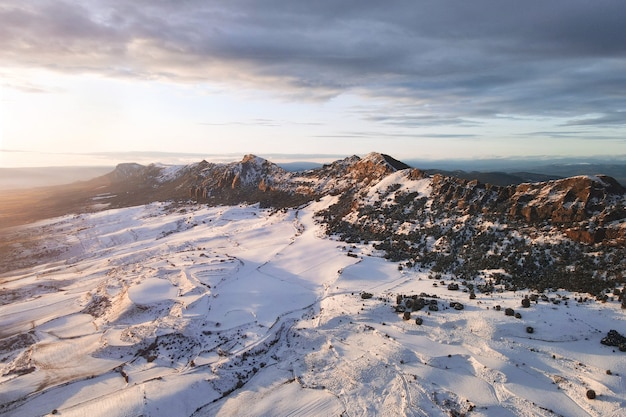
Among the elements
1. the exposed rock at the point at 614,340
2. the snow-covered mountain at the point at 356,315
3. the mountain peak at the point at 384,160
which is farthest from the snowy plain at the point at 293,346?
the mountain peak at the point at 384,160

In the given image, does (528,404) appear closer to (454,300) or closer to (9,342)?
(454,300)

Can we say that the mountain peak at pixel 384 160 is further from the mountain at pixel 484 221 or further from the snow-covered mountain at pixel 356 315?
the snow-covered mountain at pixel 356 315

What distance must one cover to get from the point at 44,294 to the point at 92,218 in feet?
121

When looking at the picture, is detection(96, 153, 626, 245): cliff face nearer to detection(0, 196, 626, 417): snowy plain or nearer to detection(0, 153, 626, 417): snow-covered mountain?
detection(0, 153, 626, 417): snow-covered mountain

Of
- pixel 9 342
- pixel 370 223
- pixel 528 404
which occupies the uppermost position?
pixel 370 223

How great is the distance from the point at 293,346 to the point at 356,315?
4281 millimetres

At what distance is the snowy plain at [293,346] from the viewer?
14750 millimetres

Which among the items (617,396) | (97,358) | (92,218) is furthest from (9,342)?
(92,218)

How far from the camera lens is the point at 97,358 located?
19500mm

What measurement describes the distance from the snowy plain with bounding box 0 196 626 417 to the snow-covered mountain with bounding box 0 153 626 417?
0.32ft

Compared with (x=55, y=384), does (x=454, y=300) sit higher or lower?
higher

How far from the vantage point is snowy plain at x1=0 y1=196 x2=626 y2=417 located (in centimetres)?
1475

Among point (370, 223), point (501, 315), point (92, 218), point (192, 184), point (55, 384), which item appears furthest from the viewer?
point (192, 184)

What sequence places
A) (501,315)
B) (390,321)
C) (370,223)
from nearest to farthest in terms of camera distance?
(501,315), (390,321), (370,223)
